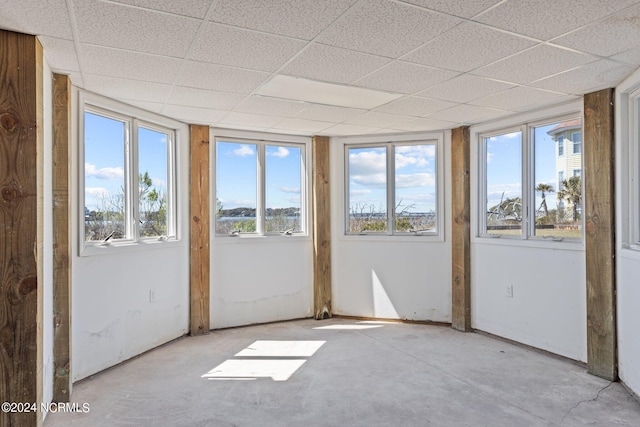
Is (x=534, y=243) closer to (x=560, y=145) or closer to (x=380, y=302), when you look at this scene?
(x=560, y=145)

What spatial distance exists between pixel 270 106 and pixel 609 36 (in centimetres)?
256

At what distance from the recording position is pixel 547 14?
2.07 metres

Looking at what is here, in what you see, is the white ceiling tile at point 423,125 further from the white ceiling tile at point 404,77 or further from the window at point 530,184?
the white ceiling tile at point 404,77

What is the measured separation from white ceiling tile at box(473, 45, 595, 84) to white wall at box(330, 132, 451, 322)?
6.48 feet

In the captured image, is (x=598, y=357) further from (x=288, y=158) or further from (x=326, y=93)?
(x=288, y=158)

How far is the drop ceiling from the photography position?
6.68 ft

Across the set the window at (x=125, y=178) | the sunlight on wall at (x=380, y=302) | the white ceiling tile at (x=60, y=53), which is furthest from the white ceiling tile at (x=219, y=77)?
the sunlight on wall at (x=380, y=302)

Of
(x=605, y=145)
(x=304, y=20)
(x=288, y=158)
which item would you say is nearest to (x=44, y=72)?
(x=304, y=20)

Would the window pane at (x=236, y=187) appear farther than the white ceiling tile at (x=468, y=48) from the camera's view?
Yes

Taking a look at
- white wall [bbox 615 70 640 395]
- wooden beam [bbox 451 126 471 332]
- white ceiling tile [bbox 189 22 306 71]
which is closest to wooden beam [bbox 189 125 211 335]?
white ceiling tile [bbox 189 22 306 71]

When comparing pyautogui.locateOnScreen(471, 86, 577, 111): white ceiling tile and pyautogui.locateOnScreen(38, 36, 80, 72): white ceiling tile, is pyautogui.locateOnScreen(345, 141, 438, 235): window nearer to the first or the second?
pyautogui.locateOnScreen(471, 86, 577, 111): white ceiling tile

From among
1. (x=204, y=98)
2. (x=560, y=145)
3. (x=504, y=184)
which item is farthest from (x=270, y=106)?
(x=560, y=145)

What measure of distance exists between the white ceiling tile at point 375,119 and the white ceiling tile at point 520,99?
0.81 meters

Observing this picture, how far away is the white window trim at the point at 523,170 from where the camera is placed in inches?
149
